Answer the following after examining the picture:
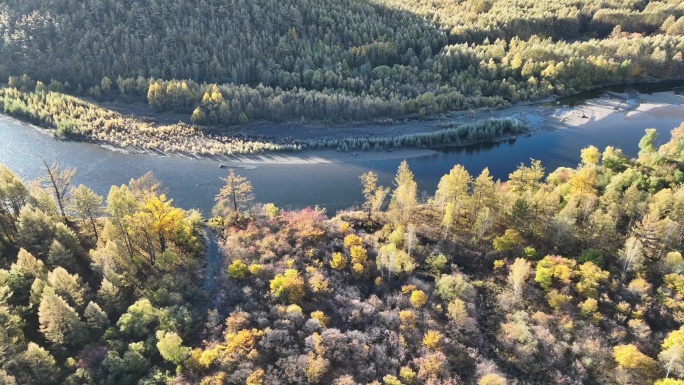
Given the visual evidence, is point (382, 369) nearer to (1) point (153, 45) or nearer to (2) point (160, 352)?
(2) point (160, 352)

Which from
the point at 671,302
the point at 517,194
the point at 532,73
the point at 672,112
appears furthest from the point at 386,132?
the point at 672,112

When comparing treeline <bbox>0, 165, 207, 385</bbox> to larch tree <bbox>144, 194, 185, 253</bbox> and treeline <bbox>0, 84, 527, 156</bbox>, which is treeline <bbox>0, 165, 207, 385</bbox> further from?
treeline <bbox>0, 84, 527, 156</bbox>

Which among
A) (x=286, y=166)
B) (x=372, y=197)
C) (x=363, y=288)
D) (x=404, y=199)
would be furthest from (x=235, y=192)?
(x=286, y=166)

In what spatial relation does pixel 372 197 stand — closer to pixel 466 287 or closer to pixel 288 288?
pixel 466 287

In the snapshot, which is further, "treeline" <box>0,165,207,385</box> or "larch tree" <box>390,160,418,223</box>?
"larch tree" <box>390,160,418,223</box>

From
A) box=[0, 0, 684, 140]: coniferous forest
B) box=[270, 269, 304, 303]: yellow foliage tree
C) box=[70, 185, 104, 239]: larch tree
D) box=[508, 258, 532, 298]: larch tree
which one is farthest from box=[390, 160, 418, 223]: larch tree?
box=[0, 0, 684, 140]: coniferous forest

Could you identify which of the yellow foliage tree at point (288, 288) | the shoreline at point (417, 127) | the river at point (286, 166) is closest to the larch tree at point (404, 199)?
the river at point (286, 166)

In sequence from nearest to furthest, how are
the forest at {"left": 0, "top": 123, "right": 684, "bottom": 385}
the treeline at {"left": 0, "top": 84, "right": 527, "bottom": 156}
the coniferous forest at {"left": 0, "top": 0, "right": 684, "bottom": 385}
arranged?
the forest at {"left": 0, "top": 123, "right": 684, "bottom": 385} < the coniferous forest at {"left": 0, "top": 0, "right": 684, "bottom": 385} < the treeline at {"left": 0, "top": 84, "right": 527, "bottom": 156}
